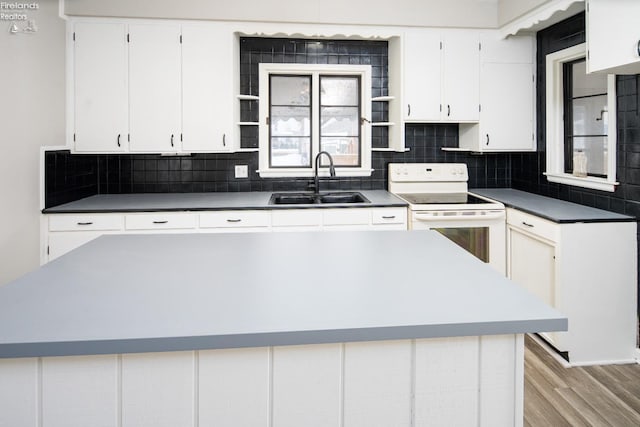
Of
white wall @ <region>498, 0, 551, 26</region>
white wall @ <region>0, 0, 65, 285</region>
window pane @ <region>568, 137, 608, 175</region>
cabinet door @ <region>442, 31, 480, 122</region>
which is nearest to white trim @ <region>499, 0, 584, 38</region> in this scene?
white wall @ <region>498, 0, 551, 26</region>

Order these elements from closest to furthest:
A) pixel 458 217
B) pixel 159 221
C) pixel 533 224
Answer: pixel 533 224, pixel 159 221, pixel 458 217

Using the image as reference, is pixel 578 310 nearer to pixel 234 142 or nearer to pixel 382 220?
pixel 382 220

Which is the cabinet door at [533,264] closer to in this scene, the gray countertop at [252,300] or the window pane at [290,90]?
the gray countertop at [252,300]

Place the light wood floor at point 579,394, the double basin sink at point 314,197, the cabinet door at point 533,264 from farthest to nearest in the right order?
the double basin sink at point 314,197, the cabinet door at point 533,264, the light wood floor at point 579,394

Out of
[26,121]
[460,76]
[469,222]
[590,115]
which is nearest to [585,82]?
[590,115]

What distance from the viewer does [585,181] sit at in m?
3.35

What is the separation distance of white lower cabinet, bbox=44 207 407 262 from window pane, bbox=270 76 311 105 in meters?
1.20

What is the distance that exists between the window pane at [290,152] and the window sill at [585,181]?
197 cm

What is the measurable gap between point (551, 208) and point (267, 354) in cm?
274

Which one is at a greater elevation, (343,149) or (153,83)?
(153,83)

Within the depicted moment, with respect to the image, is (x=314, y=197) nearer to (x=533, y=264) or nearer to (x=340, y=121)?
(x=340, y=121)

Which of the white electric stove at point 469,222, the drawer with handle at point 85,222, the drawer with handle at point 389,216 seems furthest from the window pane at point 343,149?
the drawer with handle at point 85,222

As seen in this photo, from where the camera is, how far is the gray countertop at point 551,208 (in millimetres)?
2881

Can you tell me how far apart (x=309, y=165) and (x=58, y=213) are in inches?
79.0
